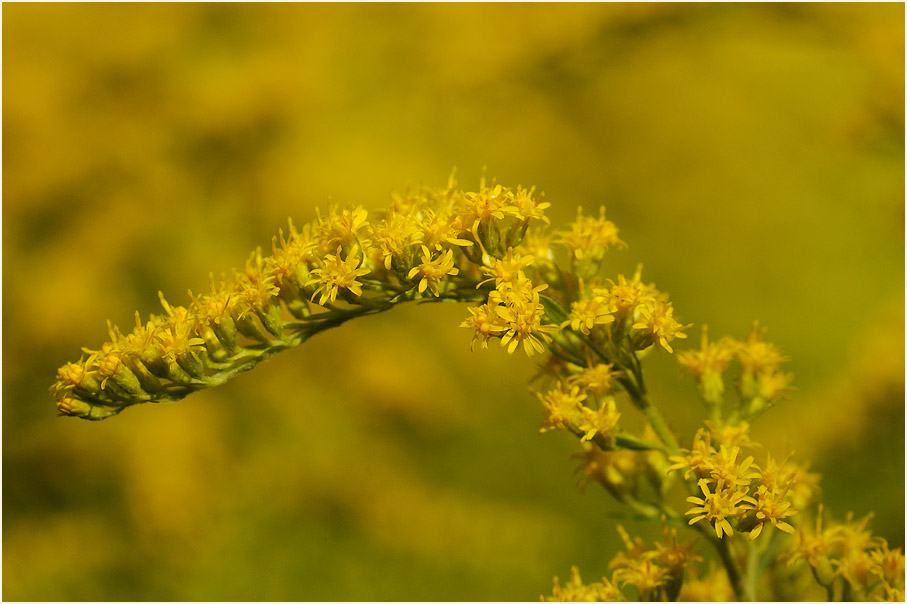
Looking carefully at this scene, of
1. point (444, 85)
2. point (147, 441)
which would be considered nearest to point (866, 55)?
point (444, 85)

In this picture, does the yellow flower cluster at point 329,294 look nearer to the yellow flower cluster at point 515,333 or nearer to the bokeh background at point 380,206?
the yellow flower cluster at point 515,333

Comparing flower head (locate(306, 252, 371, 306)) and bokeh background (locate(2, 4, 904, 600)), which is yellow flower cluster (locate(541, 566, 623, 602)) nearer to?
flower head (locate(306, 252, 371, 306))

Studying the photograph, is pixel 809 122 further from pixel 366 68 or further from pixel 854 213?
pixel 366 68

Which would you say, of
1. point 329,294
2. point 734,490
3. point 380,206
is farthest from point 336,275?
point 380,206

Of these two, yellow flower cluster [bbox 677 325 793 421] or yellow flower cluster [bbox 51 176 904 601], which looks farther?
yellow flower cluster [bbox 677 325 793 421]

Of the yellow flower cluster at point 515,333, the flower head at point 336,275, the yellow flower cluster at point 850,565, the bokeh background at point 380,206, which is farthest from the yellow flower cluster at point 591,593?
the bokeh background at point 380,206

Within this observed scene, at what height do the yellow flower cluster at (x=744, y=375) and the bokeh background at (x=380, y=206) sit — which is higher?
the bokeh background at (x=380, y=206)

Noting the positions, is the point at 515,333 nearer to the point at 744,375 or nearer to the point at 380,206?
the point at 744,375

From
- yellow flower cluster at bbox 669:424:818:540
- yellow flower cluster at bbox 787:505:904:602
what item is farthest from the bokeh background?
yellow flower cluster at bbox 669:424:818:540

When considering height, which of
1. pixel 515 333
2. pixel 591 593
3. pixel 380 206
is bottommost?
pixel 591 593
